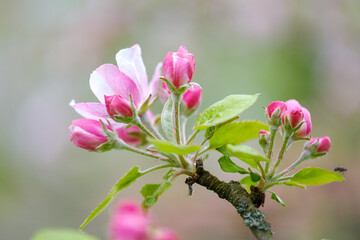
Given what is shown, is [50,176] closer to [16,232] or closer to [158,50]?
[16,232]

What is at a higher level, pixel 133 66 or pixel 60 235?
pixel 133 66

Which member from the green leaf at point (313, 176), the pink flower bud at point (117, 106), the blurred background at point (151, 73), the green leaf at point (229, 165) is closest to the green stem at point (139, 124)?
the pink flower bud at point (117, 106)

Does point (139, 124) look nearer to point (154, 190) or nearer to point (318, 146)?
point (154, 190)

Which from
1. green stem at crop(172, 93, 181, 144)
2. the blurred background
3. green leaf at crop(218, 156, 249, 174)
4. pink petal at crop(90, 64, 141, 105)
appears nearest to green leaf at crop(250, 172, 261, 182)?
green leaf at crop(218, 156, 249, 174)

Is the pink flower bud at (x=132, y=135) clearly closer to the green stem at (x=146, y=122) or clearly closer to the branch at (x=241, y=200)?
the green stem at (x=146, y=122)

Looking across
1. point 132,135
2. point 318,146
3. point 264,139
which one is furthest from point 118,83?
point 318,146

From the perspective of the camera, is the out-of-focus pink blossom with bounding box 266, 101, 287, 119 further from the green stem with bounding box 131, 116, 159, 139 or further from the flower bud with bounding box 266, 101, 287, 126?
the green stem with bounding box 131, 116, 159, 139
